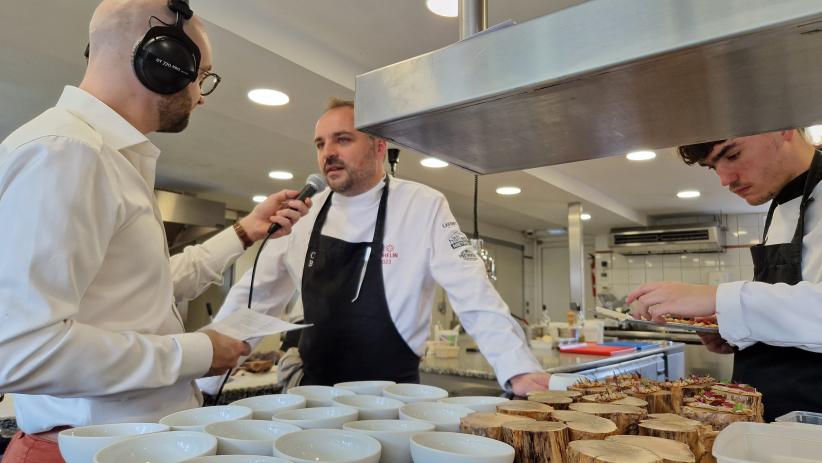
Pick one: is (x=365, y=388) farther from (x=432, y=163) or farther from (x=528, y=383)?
(x=432, y=163)

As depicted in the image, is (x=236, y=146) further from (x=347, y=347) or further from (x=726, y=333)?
(x=726, y=333)

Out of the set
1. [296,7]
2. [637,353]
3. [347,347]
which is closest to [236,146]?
[296,7]

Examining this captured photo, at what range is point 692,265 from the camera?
5691 mm

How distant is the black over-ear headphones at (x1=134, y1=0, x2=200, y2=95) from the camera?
964 millimetres

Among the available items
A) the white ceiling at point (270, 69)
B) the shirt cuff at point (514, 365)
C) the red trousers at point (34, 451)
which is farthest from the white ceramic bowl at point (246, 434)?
the white ceiling at point (270, 69)

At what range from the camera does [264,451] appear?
1.90ft

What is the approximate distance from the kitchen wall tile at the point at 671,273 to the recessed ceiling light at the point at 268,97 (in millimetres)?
4995

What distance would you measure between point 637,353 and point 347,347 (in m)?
2.21

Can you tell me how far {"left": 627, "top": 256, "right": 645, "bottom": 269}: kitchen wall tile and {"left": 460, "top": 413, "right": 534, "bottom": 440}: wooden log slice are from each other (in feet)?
19.3

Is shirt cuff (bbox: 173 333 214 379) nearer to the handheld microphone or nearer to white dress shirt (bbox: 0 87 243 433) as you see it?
white dress shirt (bbox: 0 87 243 433)

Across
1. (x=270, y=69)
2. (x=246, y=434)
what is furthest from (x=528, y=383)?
(x=270, y=69)

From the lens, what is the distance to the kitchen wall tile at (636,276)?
234 inches

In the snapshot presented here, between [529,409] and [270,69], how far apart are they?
177cm

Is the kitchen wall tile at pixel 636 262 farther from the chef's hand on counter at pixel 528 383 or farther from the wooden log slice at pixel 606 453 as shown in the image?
the wooden log slice at pixel 606 453
